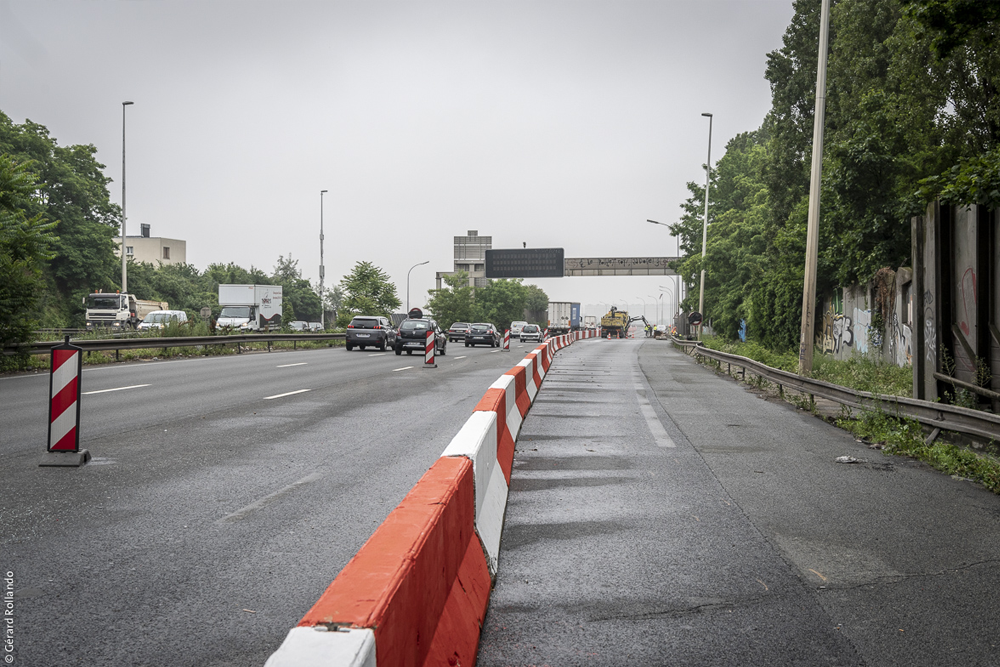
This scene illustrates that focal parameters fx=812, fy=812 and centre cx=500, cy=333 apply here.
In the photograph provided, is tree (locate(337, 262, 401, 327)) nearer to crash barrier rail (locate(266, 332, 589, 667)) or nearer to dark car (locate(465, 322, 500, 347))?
dark car (locate(465, 322, 500, 347))

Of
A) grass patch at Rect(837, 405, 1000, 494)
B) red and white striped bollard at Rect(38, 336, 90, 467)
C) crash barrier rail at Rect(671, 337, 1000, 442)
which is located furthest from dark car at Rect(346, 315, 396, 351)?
red and white striped bollard at Rect(38, 336, 90, 467)

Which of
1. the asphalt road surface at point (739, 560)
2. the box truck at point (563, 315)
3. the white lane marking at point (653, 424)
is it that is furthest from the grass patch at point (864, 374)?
the box truck at point (563, 315)

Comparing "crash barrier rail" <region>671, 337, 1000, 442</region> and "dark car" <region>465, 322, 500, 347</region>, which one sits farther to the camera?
"dark car" <region>465, 322, 500, 347</region>

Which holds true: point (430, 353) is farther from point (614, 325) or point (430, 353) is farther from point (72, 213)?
point (614, 325)

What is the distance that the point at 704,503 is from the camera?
247 inches

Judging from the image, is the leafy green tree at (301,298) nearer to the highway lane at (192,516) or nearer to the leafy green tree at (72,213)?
the leafy green tree at (72,213)

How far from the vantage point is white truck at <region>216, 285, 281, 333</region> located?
4916 centimetres

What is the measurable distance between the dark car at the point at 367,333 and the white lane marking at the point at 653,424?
22.1 m

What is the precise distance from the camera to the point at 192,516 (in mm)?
5598

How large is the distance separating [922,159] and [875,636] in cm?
1840

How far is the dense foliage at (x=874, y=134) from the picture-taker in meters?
9.91

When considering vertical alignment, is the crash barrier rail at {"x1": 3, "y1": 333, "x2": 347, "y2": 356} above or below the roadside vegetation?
above

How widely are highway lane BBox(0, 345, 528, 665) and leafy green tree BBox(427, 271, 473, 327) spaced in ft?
268

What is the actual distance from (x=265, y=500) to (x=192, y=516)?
64 cm
